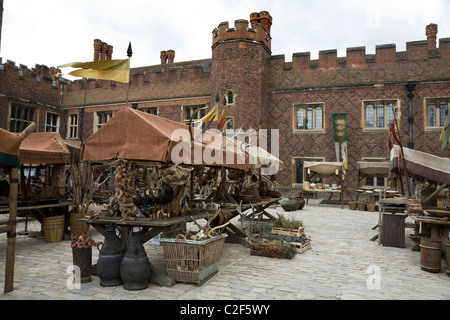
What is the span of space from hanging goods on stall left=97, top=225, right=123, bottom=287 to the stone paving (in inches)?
5.6

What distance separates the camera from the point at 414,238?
25.4 ft

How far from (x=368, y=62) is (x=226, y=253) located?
54.0 ft

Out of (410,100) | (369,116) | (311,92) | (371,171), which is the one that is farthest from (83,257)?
(410,100)

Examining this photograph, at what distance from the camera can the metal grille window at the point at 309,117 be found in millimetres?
20172

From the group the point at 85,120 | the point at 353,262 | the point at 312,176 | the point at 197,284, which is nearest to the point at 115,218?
the point at 197,284

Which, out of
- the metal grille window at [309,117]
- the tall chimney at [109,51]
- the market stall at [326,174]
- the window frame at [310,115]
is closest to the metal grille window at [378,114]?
the window frame at [310,115]

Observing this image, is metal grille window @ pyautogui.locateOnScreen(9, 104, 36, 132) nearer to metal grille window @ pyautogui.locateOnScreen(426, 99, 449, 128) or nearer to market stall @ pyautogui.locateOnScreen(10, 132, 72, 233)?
market stall @ pyautogui.locateOnScreen(10, 132, 72, 233)

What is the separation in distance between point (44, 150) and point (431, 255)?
9.02 meters

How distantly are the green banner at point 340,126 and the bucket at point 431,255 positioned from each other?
13650 millimetres

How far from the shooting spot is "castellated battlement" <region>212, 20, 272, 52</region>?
1968 centimetres

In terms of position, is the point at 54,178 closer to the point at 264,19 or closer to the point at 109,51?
the point at 264,19

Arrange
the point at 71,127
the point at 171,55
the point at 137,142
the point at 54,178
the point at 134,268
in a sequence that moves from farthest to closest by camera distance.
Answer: the point at 171,55 < the point at 71,127 < the point at 54,178 < the point at 137,142 < the point at 134,268

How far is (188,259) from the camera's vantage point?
16.6ft

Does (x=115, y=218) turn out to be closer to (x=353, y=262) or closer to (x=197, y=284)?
(x=197, y=284)
